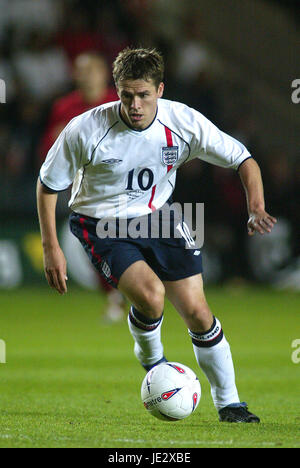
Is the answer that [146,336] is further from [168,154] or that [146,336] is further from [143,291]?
[168,154]

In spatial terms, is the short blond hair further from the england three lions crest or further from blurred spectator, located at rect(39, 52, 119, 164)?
blurred spectator, located at rect(39, 52, 119, 164)

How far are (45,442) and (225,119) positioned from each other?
1027 centimetres

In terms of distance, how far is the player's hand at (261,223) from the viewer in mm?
4816

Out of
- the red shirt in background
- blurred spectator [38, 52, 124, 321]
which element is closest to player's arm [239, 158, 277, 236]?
blurred spectator [38, 52, 124, 321]

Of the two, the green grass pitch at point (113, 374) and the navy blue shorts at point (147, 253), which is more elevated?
the navy blue shorts at point (147, 253)

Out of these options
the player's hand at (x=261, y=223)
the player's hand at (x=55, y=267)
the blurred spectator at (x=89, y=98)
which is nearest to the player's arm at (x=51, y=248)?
the player's hand at (x=55, y=267)

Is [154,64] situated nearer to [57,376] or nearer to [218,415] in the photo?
→ [218,415]

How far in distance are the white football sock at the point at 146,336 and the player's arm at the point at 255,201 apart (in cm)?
89

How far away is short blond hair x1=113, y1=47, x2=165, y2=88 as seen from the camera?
198 inches

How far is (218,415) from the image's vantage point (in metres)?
5.32

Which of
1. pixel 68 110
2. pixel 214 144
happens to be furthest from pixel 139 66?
pixel 68 110

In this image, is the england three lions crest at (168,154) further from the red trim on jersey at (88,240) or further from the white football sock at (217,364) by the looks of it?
the white football sock at (217,364)
